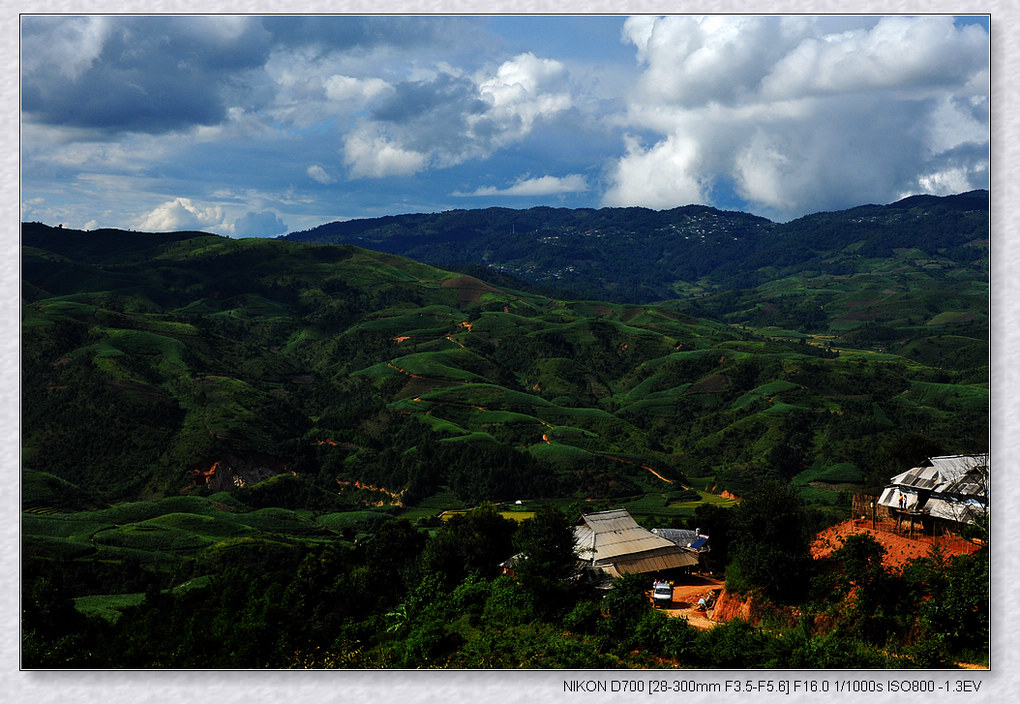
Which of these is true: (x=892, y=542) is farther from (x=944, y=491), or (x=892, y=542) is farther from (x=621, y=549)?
(x=621, y=549)

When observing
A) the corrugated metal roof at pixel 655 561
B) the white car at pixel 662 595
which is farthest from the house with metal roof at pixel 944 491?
the white car at pixel 662 595

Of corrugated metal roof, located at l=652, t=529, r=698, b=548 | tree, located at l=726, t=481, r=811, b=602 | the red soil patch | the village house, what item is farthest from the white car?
corrugated metal roof, located at l=652, t=529, r=698, b=548

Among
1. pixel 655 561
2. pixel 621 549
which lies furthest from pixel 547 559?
pixel 655 561

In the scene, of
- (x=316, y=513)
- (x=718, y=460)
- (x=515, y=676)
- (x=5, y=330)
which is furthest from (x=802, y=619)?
(x=718, y=460)

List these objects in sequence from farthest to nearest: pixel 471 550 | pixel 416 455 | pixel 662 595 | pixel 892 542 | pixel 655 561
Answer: pixel 416 455, pixel 471 550, pixel 655 561, pixel 662 595, pixel 892 542

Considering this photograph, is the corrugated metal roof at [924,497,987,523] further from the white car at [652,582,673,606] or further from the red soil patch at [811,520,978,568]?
the white car at [652,582,673,606]

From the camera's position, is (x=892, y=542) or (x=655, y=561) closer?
(x=892, y=542)
